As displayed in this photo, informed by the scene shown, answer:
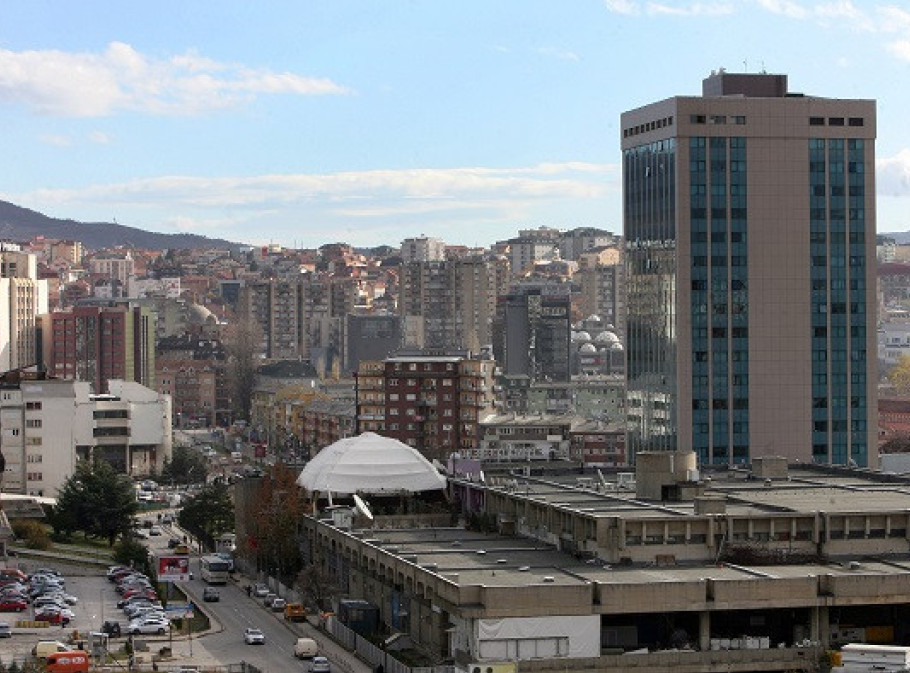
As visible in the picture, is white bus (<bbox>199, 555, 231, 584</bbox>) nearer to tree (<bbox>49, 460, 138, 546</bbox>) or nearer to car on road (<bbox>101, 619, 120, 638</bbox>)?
tree (<bbox>49, 460, 138, 546</bbox>)

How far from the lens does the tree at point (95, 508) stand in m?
99.4

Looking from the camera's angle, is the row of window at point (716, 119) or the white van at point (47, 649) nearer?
the white van at point (47, 649)

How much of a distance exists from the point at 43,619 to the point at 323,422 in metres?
91.0

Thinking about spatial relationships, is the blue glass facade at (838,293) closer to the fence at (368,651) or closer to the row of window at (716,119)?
the row of window at (716,119)

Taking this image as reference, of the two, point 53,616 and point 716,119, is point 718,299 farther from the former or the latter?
point 53,616

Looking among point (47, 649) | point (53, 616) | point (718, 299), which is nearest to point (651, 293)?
point (718, 299)

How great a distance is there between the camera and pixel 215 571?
8688 centimetres

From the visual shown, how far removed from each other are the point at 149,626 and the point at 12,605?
314 inches

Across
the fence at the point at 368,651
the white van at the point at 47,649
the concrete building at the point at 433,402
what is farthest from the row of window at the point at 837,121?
the white van at the point at 47,649

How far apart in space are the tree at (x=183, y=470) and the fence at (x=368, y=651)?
74.1m

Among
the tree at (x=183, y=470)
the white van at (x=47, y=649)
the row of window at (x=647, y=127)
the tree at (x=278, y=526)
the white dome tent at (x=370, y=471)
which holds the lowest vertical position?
the tree at (x=183, y=470)

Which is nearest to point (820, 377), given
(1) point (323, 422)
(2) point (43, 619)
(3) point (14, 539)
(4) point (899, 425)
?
(3) point (14, 539)

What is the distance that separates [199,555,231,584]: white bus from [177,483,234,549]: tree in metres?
12.3

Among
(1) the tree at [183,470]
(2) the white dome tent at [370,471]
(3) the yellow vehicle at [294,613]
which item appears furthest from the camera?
(1) the tree at [183,470]
